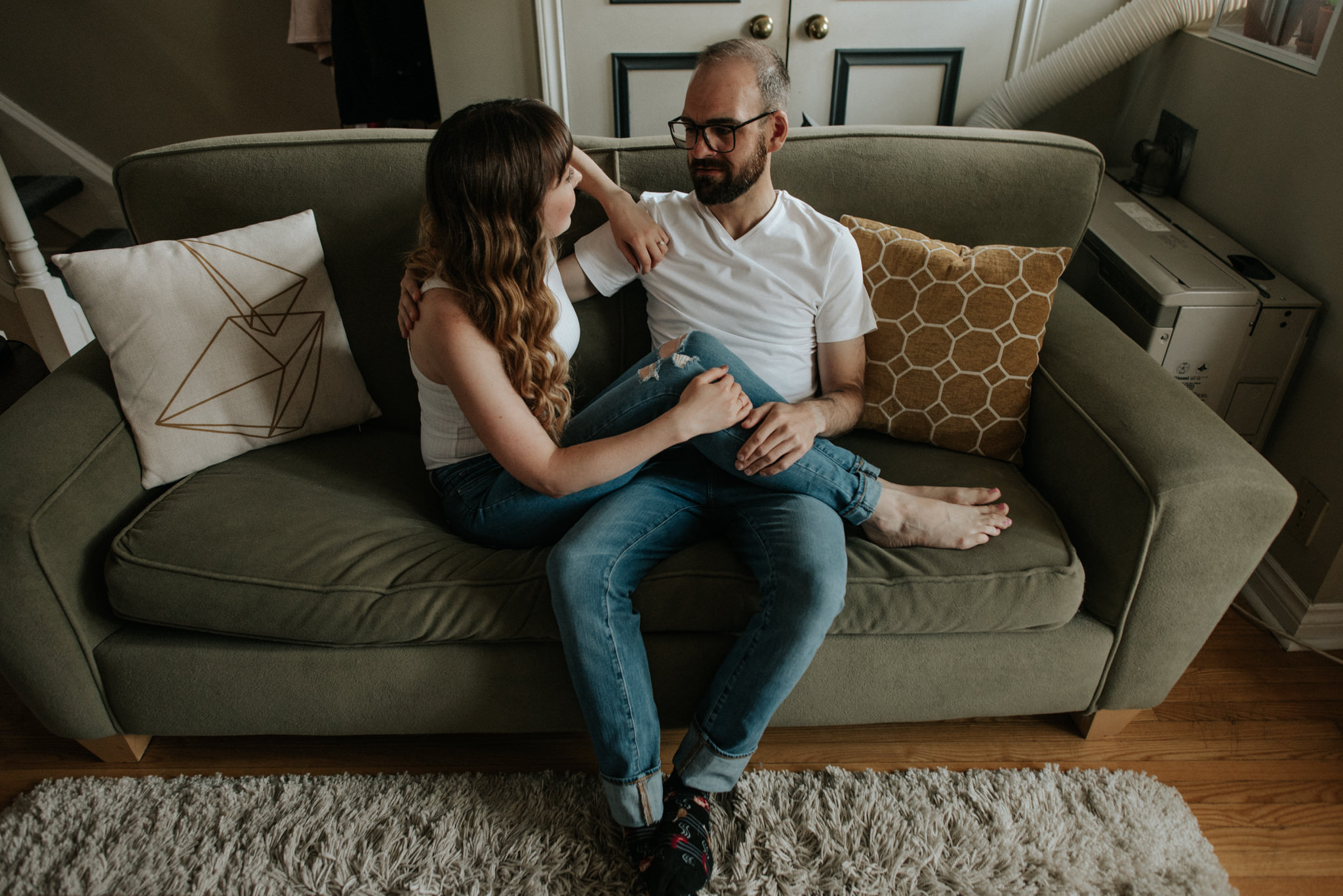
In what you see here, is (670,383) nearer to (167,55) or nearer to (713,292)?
(713,292)

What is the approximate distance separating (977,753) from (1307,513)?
0.91 meters

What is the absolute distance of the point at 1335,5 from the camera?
1.67m

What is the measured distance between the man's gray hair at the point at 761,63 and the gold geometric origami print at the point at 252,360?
2.90ft

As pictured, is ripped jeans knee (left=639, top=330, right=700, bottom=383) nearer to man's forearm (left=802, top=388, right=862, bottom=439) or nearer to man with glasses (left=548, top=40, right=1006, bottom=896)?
man with glasses (left=548, top=40, right=1006, bottom=896)

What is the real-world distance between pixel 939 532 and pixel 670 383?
507 mm

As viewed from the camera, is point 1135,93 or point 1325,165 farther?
point 1135,93

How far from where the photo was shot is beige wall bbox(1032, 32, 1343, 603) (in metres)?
1.65

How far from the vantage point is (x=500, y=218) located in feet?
3.98

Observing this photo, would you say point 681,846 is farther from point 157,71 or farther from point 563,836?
point 157,71

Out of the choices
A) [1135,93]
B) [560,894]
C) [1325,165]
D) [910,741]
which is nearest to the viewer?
[560,894]

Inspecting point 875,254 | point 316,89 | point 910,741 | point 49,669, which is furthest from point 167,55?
point 910,741

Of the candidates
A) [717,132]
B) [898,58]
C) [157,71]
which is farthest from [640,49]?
[157,71]

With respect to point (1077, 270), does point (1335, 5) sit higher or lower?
higher

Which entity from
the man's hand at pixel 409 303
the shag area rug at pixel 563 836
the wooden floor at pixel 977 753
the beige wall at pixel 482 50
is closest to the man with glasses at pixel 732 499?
the shag area rug at pixel 563 836
